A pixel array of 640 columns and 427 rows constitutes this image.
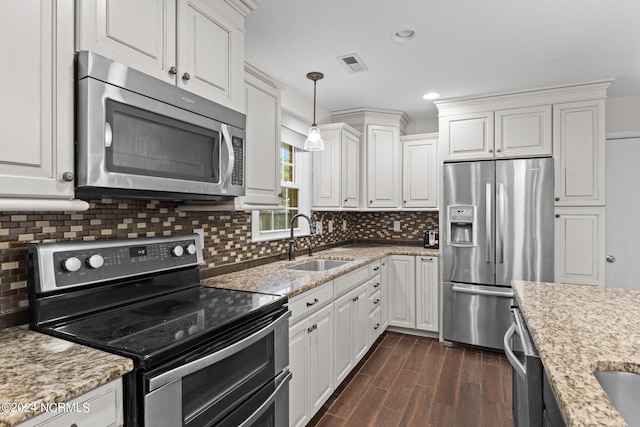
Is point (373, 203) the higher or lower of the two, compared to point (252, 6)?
lower

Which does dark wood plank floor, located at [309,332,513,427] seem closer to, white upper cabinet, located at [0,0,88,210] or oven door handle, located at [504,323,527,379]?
oven door handle, located at [504,323,527,379]

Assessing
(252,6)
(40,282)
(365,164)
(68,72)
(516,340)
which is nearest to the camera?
(68,72)

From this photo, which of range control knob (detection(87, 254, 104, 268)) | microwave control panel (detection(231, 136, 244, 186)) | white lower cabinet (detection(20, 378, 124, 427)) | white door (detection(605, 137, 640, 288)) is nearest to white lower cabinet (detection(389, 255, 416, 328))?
white door (detection(605, 137, 640, 288))

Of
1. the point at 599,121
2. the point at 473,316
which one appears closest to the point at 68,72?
the point at 473,316

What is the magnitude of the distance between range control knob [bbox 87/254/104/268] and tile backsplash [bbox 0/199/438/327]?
0.15 metres

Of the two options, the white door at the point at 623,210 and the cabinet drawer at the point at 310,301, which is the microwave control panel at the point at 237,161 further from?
the white door at the point at 623,210

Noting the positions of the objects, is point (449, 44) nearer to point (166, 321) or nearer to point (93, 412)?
point (166, 321)

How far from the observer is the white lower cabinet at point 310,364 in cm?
192

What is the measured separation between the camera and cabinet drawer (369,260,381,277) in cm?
323

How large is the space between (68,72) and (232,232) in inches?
57.6

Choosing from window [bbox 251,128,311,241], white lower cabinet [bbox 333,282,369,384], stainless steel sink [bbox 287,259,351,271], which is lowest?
white lower cabinet [bbox 333,282,369,384]

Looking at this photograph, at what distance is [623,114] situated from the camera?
3.54 metres

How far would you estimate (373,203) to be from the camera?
4.05 metres

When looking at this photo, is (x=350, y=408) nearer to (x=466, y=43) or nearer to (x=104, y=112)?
(x=104, y=112)
